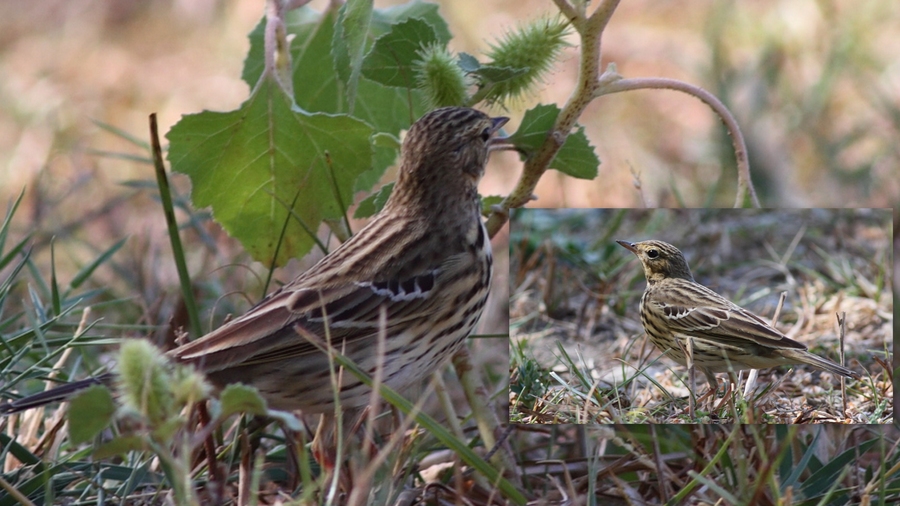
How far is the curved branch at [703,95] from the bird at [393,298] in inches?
13.4

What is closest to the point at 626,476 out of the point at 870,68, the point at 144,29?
the point at 870,68

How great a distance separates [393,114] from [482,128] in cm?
49

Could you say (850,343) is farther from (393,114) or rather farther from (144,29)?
(144,29)

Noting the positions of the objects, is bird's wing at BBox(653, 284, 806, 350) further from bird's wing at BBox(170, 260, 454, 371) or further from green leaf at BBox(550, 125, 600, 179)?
bird's wing at BBox(170, 260, 454, 371)

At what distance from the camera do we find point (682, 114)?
644cm

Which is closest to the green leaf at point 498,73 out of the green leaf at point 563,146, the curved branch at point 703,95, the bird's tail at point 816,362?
the green leaf at point 563,146

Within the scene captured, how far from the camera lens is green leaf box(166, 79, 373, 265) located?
2834 millimetres

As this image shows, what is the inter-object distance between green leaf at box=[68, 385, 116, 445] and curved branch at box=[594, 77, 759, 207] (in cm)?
149

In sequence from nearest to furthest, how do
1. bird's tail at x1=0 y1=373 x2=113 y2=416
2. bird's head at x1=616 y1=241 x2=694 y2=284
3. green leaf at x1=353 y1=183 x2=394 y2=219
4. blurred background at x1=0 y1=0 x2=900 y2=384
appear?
bird's tail at x1=0 y1=373 x2=113 y2=416 < bird's head at x1=616 y1=241 x2=694 y2=284 < green leaf at x1=353 y1=183 x2=394 y2=219 < blurred background at x1=0 y1=0 x2=900 y2=384

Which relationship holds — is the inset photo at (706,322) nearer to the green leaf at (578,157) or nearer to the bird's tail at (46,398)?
the green leaf at (578,157)

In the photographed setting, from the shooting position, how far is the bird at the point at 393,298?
2.55m

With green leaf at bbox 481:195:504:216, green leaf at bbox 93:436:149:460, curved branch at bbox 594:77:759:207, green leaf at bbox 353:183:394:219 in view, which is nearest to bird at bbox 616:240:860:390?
curved branch at bbox 594:77:759:207

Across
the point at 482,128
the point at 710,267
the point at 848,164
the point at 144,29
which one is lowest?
the point at 848,164

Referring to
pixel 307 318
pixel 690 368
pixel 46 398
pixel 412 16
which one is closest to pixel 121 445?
pixel 46 398
